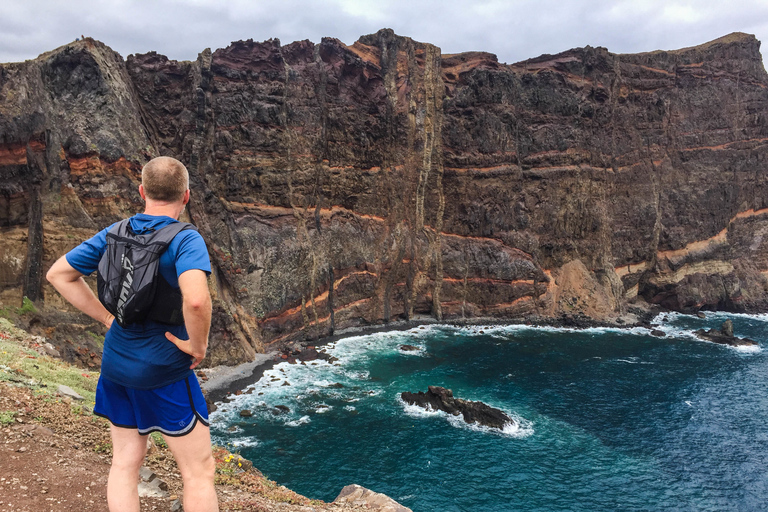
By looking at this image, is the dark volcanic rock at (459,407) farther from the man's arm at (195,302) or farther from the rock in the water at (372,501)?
the man's arm at (195,302)

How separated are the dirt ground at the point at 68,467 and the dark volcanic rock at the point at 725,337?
5371 cm

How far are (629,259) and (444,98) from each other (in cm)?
3337

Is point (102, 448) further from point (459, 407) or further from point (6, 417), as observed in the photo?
point (459, 407)

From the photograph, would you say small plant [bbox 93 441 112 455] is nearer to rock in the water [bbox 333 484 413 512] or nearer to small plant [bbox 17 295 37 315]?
rock in the water [bbox 333 484 413 512]

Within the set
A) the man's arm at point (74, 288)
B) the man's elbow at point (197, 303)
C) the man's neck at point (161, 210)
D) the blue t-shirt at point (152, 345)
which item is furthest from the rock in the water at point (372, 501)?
the man's neck at point (161, 210)

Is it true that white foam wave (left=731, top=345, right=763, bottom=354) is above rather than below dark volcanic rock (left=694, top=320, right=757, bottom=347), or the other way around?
below

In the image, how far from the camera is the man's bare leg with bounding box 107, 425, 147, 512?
4.50 meters

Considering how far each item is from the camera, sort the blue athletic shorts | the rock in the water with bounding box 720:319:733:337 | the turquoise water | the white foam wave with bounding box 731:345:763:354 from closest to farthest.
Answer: the blue athletic shorts < the turquoise water < the white foam wave with bounding box 731:345:763:354 < the rock in the water with bounding box 720:319:733:337

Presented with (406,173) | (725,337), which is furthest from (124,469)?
(725,337)

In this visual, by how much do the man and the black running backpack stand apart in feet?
0.24

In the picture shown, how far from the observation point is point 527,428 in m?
30.6

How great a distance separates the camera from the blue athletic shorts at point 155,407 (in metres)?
4.33

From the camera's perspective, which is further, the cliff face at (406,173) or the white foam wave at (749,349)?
the white foam wave at (749,349)

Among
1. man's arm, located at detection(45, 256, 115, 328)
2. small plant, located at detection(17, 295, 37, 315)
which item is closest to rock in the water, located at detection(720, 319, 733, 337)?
man's arm, located at detection(45, 256, 115, 328)
